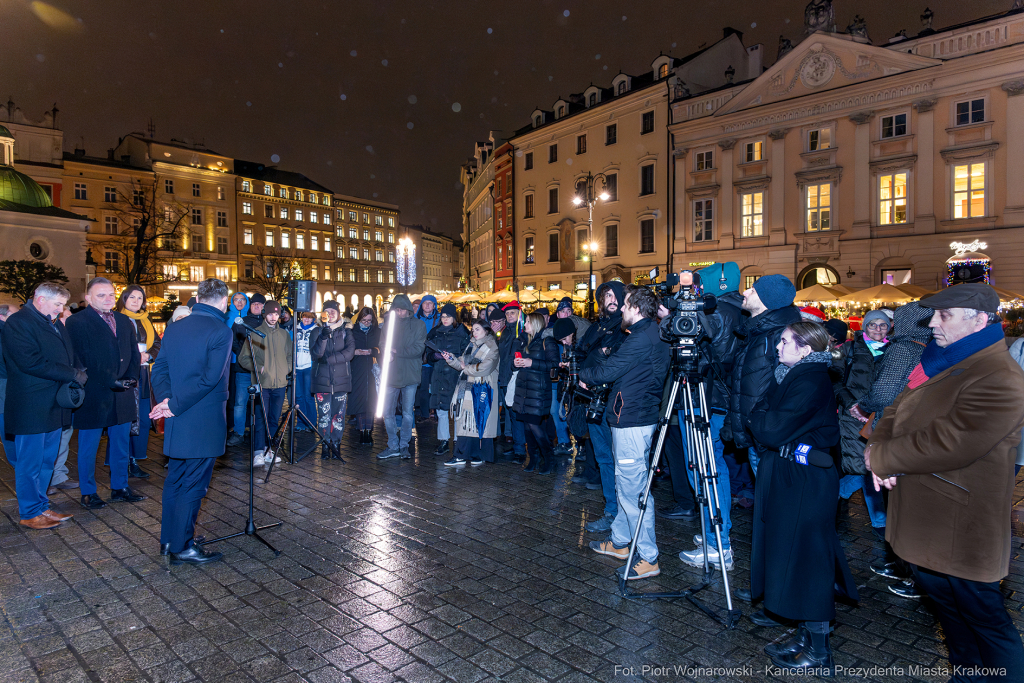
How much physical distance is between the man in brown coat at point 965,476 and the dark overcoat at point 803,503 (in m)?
0.41

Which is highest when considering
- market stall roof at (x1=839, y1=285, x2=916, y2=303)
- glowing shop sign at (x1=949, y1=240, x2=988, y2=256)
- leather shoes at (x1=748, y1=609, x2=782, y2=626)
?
glowing shop sign at (x1=949, y1=240, x2=988, y2=256)

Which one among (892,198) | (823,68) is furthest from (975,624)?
(823,68)

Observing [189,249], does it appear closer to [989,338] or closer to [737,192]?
[737,192]

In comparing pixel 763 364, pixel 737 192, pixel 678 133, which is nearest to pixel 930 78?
pixel 737 192

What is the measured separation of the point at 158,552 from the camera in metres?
5.00

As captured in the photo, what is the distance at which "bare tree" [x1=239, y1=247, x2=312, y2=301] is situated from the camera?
225 feet

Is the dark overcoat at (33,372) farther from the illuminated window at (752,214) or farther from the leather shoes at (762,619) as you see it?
the illuminated window at (752,214)

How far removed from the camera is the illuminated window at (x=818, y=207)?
2767 cm

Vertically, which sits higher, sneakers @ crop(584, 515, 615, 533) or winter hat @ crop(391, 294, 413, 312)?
winter hat @ crop(391, 294, 413, 312)

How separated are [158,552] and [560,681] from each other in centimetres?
372

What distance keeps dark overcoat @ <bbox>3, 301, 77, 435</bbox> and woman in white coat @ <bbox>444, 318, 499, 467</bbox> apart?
442 centimetres

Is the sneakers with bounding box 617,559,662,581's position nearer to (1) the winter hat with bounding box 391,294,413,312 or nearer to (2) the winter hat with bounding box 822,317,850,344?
(2) the winter hat with bounding box 822,317,850,344

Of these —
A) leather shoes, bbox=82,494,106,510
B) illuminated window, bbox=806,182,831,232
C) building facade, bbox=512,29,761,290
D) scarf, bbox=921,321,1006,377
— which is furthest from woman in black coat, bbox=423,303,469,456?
illuminated window, bbox=806,182,831,232

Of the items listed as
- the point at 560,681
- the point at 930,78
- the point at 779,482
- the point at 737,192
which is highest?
the point at 930,78
